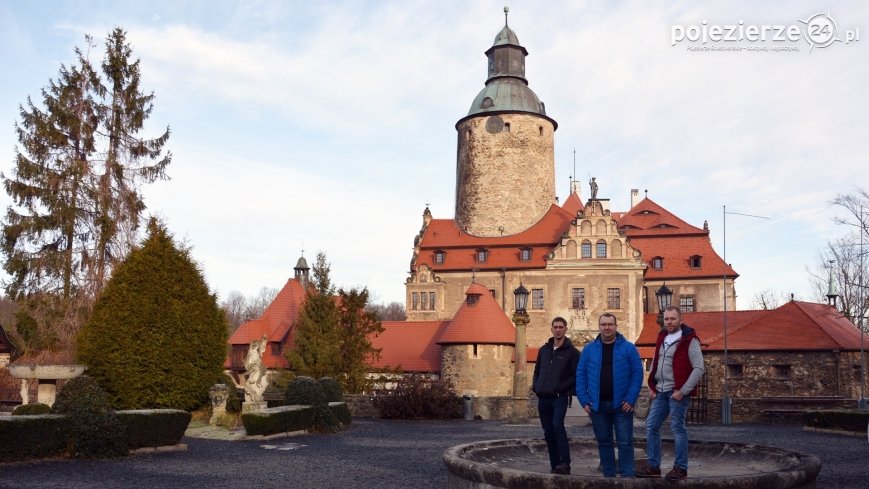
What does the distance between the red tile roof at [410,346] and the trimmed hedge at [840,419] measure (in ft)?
53.0

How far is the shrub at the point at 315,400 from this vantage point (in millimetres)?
18766

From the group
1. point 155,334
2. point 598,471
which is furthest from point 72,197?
point 598,471

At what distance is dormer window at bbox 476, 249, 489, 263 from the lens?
40531mm

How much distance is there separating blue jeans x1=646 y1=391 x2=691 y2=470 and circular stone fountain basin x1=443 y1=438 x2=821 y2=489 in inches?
13.1

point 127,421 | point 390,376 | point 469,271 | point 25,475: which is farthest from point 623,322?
point 25,475

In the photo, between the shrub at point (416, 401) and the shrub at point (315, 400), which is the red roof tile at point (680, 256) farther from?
the shrub at point (315, 400)

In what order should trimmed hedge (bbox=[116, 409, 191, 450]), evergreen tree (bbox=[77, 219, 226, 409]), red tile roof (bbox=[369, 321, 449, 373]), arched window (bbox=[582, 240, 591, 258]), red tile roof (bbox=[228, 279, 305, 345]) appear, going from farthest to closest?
arched window (bbox=[582, 240, 591, 258])
red tile roof (bbox=[228, 279, 305, 345])
red tile roof (bbox=[369, 321, 449, 373])
evergreen tree (bbox=[77, 219, 226, 409])
trimmed hedge (bbox=[116, 409, 191, 450])

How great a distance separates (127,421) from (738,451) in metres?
10.5

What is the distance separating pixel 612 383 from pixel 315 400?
1262 cm

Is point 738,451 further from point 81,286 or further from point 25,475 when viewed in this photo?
point 81,286

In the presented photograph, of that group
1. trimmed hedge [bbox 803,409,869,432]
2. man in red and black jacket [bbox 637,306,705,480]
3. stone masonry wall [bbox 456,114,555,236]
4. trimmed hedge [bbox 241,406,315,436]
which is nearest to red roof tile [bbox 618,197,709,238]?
stone masonry wall [bbox 456,114,555,236]

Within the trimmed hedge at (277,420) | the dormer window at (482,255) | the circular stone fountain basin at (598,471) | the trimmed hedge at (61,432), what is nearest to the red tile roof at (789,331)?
the dormer window at (482,255)

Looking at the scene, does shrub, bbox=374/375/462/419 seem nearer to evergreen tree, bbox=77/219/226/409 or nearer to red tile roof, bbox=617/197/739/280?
evergreen tree, bbox=77/219/226/409

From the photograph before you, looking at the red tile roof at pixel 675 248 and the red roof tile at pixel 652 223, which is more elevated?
the red roof tile at pixel 652 223
